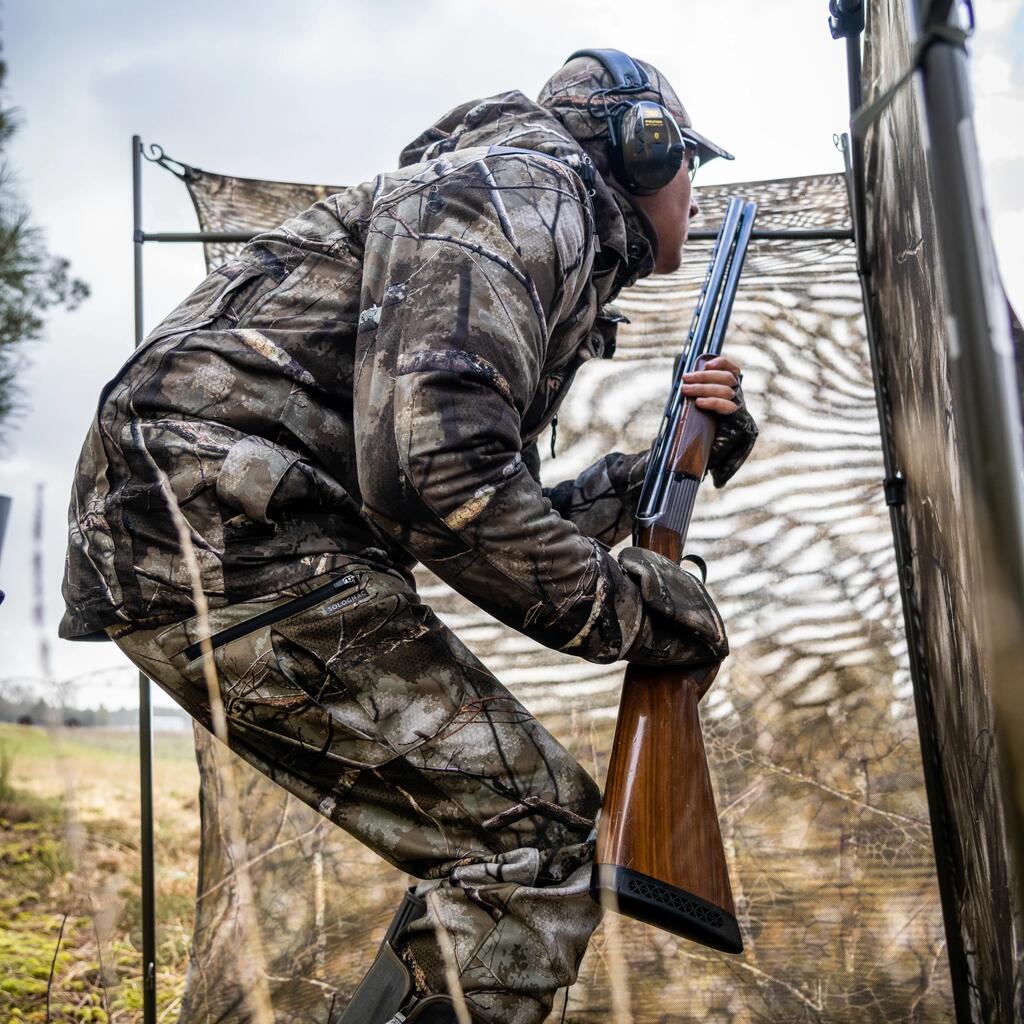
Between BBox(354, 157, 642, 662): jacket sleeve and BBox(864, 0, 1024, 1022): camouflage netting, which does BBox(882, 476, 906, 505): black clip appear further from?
BBox(354, 157, 642, 662): jacket sleeve

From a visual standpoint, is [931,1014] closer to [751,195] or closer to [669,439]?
[669,439]

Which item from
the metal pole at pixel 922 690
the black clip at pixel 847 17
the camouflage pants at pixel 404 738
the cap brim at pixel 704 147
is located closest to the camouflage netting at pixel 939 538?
the metal pole at pixel 922 690

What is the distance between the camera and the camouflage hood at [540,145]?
78.9 inches

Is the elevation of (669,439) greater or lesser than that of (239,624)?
greater

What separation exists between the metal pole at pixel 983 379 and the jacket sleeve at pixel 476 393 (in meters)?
0.90

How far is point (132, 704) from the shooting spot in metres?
3.02

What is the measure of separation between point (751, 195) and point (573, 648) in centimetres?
223

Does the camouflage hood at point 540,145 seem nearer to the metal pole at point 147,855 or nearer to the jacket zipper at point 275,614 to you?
the jacket zipper at point 275,614

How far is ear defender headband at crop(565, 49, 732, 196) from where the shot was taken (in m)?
2.14

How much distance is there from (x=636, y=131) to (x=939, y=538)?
98 cm

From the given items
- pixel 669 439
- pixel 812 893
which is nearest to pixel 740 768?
pixel 812 893

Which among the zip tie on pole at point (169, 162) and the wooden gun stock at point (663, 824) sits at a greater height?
the zip tie on pole at point (169, 162)

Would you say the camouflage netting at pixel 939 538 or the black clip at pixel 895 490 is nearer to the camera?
the camouflage netting at pixel 939 538

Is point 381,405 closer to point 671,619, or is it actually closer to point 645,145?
point 671,619
